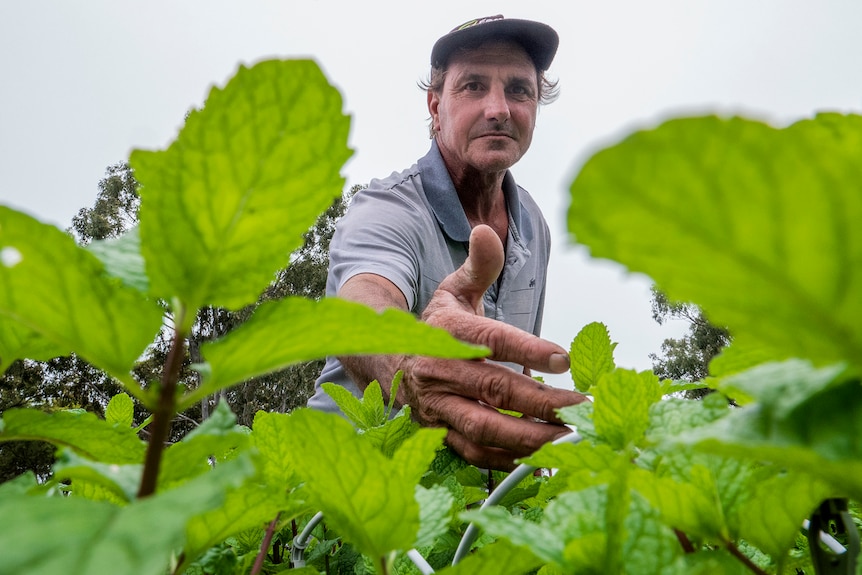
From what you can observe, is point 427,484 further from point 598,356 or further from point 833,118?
point 833,118

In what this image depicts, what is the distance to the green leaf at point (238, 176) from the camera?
1.10ft

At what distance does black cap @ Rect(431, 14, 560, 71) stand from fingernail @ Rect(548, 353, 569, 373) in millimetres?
3361

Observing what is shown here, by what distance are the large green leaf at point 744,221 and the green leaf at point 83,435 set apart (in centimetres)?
38

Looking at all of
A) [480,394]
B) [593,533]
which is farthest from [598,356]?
[593,533]

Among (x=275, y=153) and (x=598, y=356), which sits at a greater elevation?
(x=598, y=356)

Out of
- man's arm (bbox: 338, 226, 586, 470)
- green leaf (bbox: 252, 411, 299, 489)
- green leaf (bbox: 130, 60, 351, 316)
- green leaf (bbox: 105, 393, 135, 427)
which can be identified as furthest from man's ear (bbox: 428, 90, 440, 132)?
green leaf (bbox: 130, 60, 351, 316)

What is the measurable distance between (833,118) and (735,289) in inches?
3.6

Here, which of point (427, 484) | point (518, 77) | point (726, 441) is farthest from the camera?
point (518, 77)

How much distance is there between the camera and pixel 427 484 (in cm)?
98

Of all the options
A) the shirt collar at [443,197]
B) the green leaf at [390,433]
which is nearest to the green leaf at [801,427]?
the green leaf at [390,433]

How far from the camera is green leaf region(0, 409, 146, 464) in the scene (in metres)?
0.45

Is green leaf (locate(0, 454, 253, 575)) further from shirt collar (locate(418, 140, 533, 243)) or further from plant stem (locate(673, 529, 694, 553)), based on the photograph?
shirt collar (locate(418, 140, 533, 243))

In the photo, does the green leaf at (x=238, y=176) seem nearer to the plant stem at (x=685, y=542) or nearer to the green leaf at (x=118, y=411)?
the plant stem at (x=685, y=542)

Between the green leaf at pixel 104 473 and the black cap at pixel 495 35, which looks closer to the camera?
the green leaf at pixel 104 473
